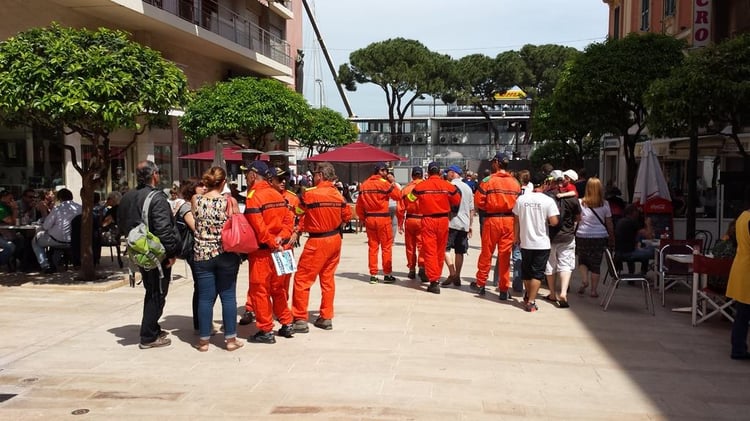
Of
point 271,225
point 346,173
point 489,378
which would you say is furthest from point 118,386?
point 346,173

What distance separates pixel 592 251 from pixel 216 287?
518cm

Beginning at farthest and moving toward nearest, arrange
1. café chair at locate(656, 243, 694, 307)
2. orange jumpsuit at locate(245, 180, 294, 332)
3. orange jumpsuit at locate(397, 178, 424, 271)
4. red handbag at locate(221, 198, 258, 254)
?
orange jumpsuit at locate(397, 178, 424, 271) < café chair at locate(656, 243, 694, 307) < orange jumpsuit at locate(245, 180, 294, 332) < red handbag at locate(221, 198, 258, 254)

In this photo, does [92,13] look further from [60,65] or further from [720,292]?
[720,292]

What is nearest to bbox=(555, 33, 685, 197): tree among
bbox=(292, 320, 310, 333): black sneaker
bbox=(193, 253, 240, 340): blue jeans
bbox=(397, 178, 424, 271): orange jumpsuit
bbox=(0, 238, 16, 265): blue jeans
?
bbox=(397, 178, 424, 271): orange jumpsuit

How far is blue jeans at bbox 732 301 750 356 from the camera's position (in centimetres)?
573

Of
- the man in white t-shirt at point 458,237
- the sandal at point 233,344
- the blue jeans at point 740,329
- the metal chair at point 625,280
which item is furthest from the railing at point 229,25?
the blue jeans at point 740,329

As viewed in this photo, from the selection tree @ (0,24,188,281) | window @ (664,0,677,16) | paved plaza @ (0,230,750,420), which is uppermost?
window @ (664,0,677,16)

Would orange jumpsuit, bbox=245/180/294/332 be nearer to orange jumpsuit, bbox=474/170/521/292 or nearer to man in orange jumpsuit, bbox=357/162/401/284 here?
orange jumpsuit, bbox=474/170/521/292

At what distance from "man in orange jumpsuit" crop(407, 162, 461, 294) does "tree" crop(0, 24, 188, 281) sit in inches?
155

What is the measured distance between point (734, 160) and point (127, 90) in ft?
47.7

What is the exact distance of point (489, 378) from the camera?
5.21m

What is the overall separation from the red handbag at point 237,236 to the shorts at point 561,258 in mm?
4042

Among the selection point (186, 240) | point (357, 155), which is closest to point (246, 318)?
point (186, 240)

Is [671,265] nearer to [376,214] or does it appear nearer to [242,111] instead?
[376,214]
